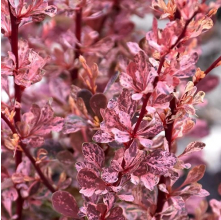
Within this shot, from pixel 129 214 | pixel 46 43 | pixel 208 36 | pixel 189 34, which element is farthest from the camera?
pixel 208 36

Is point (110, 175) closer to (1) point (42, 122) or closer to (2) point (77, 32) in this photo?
(1) point (42, 122)

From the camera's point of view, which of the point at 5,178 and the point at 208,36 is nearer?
the point at 5,178

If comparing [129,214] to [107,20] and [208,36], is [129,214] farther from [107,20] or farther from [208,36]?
[208,36]

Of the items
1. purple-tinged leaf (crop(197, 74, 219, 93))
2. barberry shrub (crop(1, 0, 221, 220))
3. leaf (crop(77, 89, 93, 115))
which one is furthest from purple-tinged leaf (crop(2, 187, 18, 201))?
purple-tinged leaf (crop(197, 74, 219, 93))

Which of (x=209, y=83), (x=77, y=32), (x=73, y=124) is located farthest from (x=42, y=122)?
(x=209, y=83)

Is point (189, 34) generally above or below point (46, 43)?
above

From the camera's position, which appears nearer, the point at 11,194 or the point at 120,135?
the point at 120,135

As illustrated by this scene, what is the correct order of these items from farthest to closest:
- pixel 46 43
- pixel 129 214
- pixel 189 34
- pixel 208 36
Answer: pixel 208 36 → pixel 46 43 → pixel 129 214 → pixel 189 34

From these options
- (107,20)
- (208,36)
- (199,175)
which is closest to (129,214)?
(199,175)
